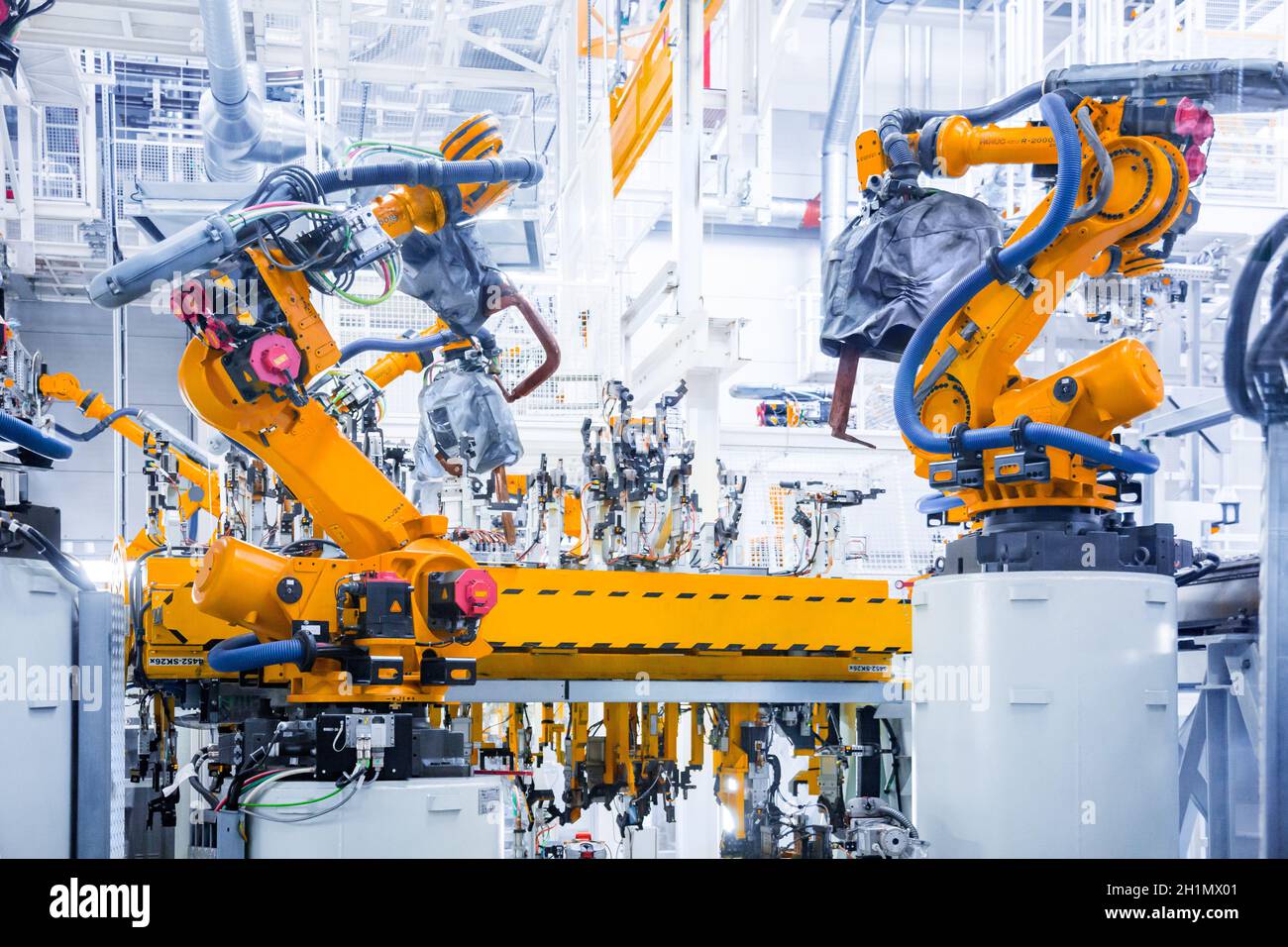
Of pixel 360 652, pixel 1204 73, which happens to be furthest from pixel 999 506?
pixel 360 652

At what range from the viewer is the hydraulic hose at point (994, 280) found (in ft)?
12.4

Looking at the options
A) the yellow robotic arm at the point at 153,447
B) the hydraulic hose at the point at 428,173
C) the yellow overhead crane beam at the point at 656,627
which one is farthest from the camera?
the yellow robotic arm at the point at 153,447

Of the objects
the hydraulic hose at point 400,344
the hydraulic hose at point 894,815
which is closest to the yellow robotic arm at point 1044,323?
the hydraulic hose at point 894,815

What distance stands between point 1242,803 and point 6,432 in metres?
3.21

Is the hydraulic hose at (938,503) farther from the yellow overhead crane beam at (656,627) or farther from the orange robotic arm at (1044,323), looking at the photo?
the yellow overhead crane beam at (656,627)

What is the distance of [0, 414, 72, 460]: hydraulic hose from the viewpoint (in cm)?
262

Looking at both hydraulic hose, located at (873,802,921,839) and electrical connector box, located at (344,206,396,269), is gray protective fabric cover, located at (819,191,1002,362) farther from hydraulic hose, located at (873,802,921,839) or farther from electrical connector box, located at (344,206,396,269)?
hydraulic hose, located at (873,802,921,839)

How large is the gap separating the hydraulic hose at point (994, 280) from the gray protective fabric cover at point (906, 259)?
0.82 feet

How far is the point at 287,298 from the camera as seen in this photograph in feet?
14.2

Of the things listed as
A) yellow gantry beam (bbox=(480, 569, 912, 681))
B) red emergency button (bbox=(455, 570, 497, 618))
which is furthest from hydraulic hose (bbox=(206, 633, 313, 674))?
yellow gantry beam (bbox=(480, 569, 912, 681))

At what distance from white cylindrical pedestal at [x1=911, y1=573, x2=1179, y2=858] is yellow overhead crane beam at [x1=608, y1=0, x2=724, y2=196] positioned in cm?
563
